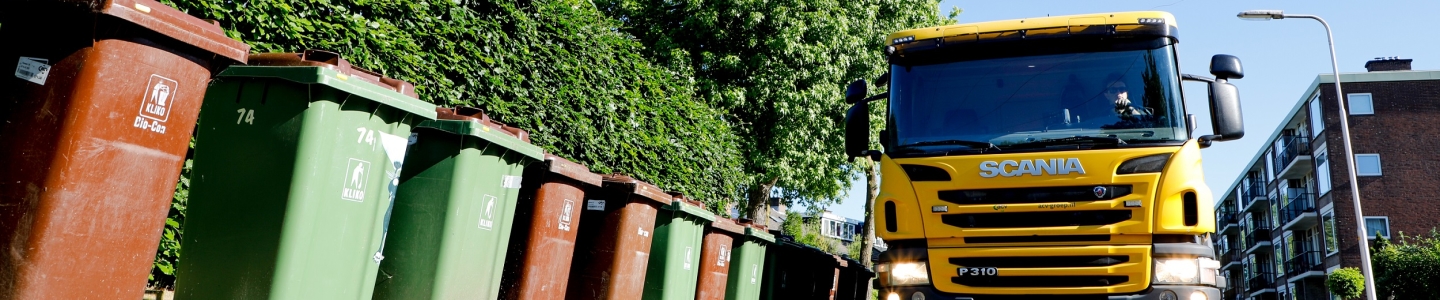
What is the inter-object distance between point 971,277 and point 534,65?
457 cm

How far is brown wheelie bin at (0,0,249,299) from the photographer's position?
3143mm

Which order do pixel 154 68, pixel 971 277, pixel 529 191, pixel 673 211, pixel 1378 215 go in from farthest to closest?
1. pixel 1378 215
2. pixel 673 211
3. pixel 971 277
4. pixel 529 191
5. pixel 154 68


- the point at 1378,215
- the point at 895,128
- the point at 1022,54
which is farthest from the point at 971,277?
the point at 1378,215

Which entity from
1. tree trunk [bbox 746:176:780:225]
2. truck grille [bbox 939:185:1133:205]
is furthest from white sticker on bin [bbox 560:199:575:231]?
tree trunk [bbox 746:176:780:225]

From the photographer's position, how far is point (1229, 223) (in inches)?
2852

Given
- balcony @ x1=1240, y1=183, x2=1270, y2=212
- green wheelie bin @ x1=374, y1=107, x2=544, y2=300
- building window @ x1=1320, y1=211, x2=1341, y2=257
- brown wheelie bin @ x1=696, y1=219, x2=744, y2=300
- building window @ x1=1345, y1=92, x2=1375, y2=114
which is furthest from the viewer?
balcony @ x1=1240, y1=183, x2=1270, y2=212

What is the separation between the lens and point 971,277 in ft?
21.7

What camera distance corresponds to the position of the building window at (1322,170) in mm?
44062

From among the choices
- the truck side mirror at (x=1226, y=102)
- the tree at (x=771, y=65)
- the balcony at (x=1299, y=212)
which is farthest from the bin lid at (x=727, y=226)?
the balcony at (x=1299, y=212)

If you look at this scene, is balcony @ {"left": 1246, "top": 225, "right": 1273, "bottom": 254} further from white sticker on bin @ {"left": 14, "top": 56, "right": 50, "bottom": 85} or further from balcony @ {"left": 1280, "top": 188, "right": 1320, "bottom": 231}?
white sticker on bin @ {"left": 14, "top": 56, "right": 50, "bottom": 85}

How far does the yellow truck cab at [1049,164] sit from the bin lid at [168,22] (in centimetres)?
439

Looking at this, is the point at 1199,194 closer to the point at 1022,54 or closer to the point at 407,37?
the point at 1022,54

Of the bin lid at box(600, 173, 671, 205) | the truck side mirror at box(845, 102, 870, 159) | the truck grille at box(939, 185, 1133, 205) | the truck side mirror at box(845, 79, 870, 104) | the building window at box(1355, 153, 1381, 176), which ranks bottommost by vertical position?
the bin lid at box(600, 173, 671, 205)

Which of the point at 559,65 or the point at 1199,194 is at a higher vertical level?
the point at 559,65
